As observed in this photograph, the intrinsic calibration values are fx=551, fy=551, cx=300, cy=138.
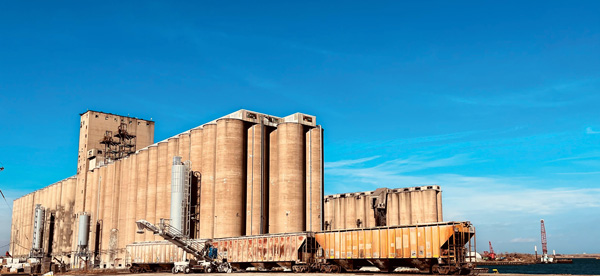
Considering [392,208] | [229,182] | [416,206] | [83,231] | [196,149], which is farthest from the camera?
[83,231]

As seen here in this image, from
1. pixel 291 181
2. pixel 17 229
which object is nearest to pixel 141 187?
pixel 291 181

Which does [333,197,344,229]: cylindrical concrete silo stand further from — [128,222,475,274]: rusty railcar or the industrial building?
[128,222,475,274]: rusty railcar

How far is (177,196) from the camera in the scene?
68188 mm

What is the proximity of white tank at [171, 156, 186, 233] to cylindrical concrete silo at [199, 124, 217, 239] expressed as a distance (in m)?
2.63

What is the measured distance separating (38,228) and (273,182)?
6809 centimetres

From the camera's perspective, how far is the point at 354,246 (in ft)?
152

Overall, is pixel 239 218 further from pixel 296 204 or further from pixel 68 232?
pixel 68 232

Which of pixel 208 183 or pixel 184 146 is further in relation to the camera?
pixel 184 146

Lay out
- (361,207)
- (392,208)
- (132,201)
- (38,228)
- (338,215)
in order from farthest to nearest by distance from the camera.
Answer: (38,228)
(338,215)
(361,207)
(392,208)
(132,201)

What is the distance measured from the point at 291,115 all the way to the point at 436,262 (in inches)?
1360

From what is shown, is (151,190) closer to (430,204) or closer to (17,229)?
(430,204)

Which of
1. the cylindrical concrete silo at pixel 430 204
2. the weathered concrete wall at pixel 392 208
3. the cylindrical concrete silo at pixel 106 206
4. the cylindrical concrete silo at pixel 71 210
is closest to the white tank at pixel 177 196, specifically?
the cylindrical concrete silo at pixel 106 206

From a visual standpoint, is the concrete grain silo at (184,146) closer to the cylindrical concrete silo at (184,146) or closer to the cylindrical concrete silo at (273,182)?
the cylindrical concrete silo at (184,146)

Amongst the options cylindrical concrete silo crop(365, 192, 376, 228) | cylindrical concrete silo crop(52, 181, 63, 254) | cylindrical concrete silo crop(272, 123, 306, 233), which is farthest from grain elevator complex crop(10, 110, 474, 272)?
cylindrical concrete silo crop(52, 181, 63, 254)
